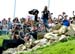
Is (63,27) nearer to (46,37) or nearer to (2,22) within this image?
(46,37)

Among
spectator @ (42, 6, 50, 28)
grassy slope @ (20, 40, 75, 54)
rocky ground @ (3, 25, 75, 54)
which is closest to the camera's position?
grassy slope @ (20, 40, 75, 54)

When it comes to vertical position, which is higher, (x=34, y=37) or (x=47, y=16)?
(x=47, y=16)

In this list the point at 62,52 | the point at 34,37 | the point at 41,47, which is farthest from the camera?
the point at 34,37

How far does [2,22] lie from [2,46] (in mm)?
2059

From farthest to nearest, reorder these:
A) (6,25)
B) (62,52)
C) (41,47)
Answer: (6,25)
(41,47)
(62,52)

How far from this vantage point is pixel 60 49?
10.1 meters

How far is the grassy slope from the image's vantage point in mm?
9898

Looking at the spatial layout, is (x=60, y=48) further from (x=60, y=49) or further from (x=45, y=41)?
(x=45, y=41)

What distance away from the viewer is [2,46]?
11.3 metres

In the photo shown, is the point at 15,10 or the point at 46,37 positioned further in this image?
the point at 15,10

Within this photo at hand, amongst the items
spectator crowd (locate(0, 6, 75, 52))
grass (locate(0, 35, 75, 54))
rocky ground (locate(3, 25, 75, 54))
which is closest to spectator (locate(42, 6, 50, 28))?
spectator crowd (locate(0, 6, 75, 52))

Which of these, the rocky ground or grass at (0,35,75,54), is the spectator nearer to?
the rocky ground

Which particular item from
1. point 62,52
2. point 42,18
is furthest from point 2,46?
point 62,52

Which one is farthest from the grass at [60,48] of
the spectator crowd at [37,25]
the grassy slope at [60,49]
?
the spectator crowd at [37,25]
